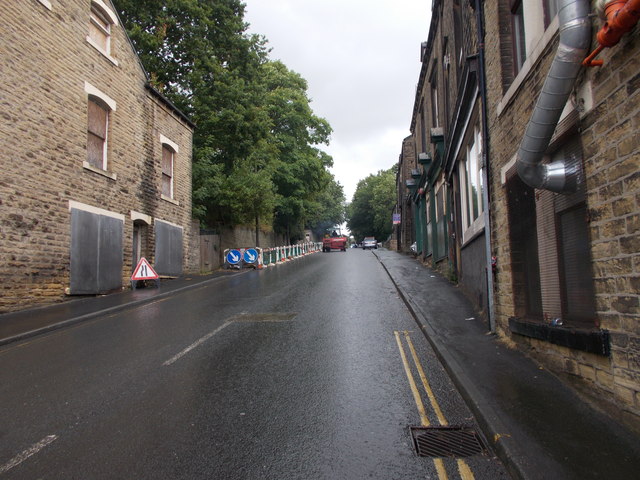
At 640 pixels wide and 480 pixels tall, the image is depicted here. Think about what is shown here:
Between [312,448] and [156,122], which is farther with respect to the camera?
[156,122]

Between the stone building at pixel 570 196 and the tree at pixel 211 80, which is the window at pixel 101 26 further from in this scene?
the stone building at pixel 570 196

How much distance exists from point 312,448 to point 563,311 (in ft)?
11.6

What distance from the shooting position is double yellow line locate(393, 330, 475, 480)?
3.16 meters

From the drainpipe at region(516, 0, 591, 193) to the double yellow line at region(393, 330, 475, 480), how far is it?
2.58 meters

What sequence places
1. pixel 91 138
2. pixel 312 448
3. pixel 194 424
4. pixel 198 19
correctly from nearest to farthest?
pixel 312 448 < pixel 194 424 < pixel 91 138 < pixel 198 19

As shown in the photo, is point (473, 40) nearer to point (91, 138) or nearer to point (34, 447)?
point (34, 447)

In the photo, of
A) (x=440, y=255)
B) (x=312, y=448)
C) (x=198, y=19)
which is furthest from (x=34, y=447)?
(x=198, y=19)

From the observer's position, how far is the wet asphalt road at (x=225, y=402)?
3234mm

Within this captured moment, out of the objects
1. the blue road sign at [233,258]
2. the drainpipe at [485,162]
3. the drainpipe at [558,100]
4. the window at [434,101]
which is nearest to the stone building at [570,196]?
the drainpipe at [558,100]

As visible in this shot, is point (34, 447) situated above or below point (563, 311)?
below

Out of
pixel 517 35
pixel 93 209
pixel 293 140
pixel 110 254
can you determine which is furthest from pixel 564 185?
pixel 293 140

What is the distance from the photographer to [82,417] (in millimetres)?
4102

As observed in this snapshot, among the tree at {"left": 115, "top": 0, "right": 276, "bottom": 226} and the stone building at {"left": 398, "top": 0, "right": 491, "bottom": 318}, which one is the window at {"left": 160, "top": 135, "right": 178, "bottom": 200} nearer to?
the tree at {"left": 115, "top": 0, "right": 276, "bottom": 226}

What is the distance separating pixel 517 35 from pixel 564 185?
3.24 metres
